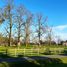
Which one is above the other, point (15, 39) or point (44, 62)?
point (15, 39)

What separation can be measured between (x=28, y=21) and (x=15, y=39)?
7.57 m

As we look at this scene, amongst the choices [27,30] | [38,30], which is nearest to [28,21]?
[27,30]

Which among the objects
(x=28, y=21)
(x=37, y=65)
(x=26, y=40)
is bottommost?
(x=37, y=65)

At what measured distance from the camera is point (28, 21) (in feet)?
256

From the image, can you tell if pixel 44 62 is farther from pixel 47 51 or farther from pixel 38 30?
pixel 38 30

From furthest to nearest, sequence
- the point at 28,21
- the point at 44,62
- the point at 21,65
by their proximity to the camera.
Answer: the point at 28,21 < the point at 44,62 < the point at 21,65

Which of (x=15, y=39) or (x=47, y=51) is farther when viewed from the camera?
(x=15, y=39)

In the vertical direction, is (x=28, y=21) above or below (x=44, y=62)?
above

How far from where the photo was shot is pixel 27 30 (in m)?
78.6

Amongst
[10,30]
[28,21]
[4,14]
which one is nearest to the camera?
[4,14]

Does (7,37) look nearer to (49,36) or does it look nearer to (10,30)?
(10,30)

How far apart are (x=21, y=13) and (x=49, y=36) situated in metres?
36.2

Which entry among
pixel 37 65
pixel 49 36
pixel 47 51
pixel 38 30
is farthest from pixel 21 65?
pixel 49 36

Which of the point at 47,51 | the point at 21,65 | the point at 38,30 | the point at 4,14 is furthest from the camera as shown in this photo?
the point at 38,30
